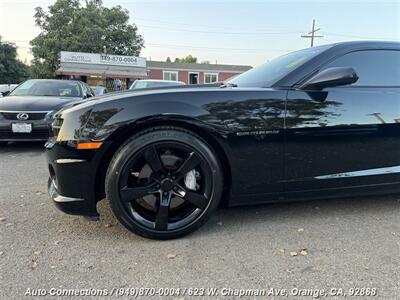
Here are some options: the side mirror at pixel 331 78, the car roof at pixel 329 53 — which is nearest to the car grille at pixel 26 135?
the car roof at pixel 329 53

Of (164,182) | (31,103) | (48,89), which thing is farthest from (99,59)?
(164,182)

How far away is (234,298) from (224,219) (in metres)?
1.03

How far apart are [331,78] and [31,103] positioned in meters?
4.72

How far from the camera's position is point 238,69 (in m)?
40.0

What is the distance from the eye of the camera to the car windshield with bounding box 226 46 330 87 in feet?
8.97

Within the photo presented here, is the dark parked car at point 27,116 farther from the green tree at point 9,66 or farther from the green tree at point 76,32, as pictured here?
the green tree at point 9,66

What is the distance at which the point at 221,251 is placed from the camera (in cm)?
230

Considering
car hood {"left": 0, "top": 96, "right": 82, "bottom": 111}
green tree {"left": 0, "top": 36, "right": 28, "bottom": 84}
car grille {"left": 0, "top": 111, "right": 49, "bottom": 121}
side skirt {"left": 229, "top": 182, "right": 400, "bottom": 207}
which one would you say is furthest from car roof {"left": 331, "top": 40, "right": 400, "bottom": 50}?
green tree {"left": 0, "top": 36, "right": 28, "bottom": 84}

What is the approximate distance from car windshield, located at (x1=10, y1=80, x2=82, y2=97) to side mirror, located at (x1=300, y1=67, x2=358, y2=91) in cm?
509

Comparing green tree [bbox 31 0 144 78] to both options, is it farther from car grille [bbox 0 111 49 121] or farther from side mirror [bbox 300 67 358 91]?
side mirror [bbox 300 67 358 91]

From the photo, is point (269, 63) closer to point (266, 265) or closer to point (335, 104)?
point (335, 104)

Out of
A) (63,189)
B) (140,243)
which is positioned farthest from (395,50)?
(63,189)

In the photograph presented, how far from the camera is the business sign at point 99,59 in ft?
94.9

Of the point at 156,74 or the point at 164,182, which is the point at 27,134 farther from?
the point at 156,74
